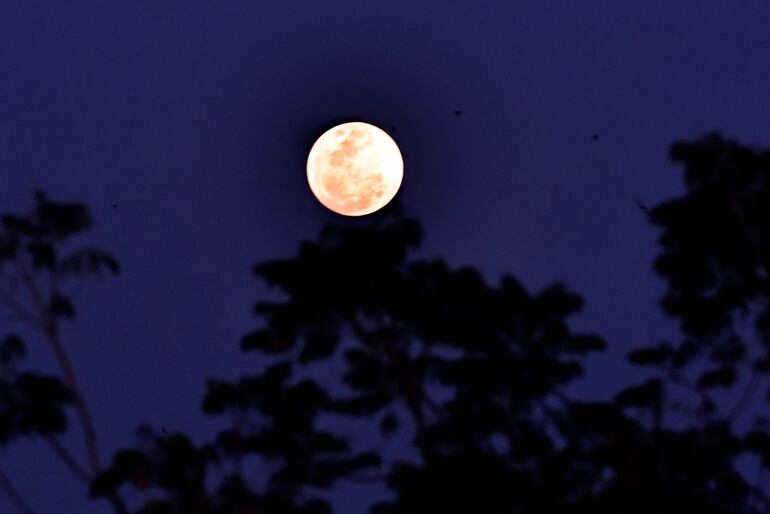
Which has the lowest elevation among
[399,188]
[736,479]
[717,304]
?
[736,479]

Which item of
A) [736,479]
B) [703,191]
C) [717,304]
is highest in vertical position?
[703,191]

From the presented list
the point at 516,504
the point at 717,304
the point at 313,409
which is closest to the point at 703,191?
the point at 717,304

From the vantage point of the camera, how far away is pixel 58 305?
24891mm

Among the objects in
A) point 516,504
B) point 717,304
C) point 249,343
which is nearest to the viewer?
point 516,504

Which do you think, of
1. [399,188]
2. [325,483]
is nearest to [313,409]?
[325,483]

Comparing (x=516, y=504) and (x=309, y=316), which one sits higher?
(x=309, y=316)

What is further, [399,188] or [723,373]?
[399,188]

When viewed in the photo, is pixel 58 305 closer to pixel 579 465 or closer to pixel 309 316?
pixel 309 316

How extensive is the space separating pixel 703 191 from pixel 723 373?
393 centimetres

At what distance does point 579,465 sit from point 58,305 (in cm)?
1147

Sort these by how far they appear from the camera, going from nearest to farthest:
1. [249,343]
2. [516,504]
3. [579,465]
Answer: [516,504] < [579,465] < [249,343]

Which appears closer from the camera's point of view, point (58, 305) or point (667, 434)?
point (667, 434)

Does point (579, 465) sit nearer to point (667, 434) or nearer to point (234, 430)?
point (667, 434)

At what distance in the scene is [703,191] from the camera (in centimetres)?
2423
